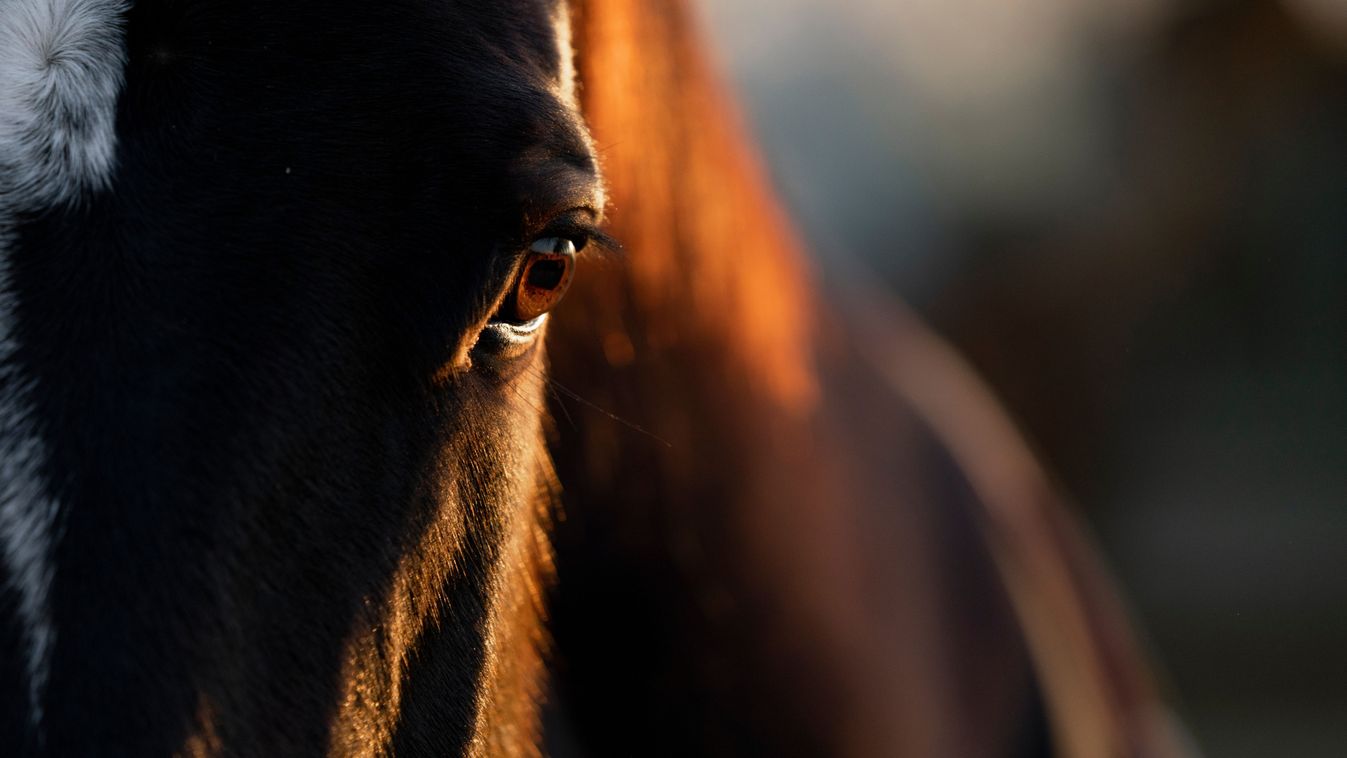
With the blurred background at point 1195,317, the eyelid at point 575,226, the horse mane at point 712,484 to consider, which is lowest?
the blurred background at point 1195,317

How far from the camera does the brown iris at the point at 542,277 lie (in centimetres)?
86

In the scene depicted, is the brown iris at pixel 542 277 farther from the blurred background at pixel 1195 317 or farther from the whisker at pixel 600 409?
the blurred background at pixel 1195 317

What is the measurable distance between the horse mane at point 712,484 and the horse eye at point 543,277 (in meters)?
0.32

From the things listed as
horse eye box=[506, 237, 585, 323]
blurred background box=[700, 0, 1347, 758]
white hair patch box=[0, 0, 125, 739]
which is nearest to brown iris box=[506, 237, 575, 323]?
horse eye box=[506, 237, 585, 323]

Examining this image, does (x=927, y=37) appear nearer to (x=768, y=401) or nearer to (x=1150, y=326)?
(x=1150, y=326)

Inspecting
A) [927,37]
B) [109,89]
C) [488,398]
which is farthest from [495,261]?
[927,37]

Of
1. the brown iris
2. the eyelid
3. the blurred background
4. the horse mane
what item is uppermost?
the eyelid

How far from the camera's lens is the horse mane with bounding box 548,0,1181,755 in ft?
4.45

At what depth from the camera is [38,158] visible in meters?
0.64

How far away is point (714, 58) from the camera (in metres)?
1.56

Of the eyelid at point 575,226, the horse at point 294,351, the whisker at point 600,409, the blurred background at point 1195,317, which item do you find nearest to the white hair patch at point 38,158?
the horse at point 294,351

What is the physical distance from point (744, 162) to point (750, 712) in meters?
0.68

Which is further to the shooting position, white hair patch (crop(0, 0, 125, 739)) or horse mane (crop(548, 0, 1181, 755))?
horse mane (crop(548, 0, 1181, 755))

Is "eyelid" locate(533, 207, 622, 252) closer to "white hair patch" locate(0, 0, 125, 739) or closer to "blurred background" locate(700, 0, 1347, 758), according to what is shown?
"white hair patch" locate(0, 0, 125, 739)
